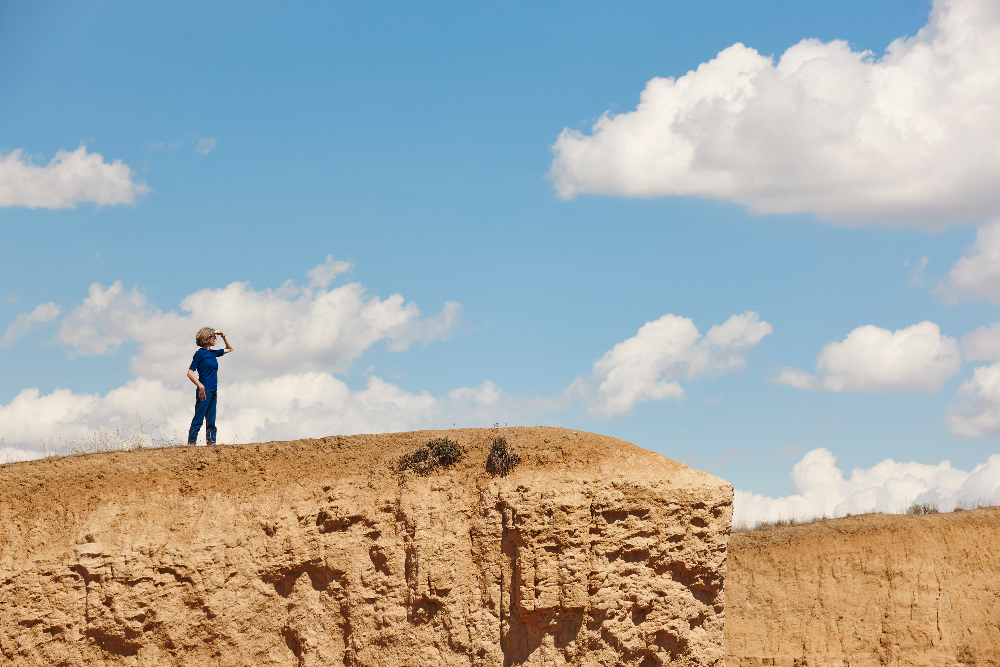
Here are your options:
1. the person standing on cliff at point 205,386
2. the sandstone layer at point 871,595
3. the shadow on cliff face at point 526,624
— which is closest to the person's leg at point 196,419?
the person standing on cliff at point 205,386

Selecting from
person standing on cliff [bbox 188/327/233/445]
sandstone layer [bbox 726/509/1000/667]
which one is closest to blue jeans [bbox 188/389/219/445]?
person standing on cliff [bbox 188/327/233/445]

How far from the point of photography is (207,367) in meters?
16.9

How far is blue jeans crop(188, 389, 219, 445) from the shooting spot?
16.8 m

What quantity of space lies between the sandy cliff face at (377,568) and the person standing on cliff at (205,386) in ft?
5.65

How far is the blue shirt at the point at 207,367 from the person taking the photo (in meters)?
16.9

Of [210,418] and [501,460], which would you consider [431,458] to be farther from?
[210,418]

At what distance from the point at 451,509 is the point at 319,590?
8.16 feet

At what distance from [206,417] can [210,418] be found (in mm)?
73

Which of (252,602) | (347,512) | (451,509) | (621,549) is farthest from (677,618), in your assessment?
(252,602)

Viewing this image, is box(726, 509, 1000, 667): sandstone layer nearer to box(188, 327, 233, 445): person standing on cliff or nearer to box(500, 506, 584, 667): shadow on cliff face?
box(500, 506, 584, 667): shadow on cliff face

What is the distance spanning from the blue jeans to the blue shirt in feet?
0.55

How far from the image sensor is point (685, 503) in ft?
49.2

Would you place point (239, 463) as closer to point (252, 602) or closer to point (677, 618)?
point (252, 602)

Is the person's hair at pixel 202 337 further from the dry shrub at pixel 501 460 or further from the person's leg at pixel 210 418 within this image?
the dry shrub at pixel 501 460
